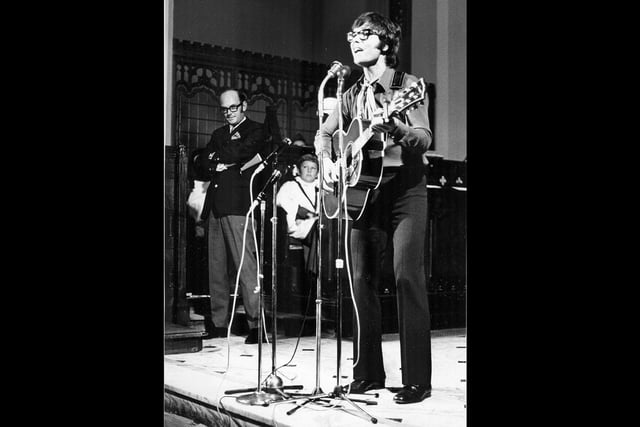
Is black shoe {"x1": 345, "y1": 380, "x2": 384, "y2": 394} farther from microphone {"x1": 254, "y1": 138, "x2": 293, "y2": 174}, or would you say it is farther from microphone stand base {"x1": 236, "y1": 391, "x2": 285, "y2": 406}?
microphone {"x1": 254, "y1": 138, "x2": 293, "y2": 174}

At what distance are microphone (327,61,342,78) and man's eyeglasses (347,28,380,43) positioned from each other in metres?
0.09

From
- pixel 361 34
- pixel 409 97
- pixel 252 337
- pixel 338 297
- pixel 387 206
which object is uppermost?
pixel 361 34

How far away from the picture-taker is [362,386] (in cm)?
285

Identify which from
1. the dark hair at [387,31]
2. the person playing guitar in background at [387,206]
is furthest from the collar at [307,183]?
the dark hair at [387,31]

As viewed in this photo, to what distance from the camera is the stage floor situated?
8.91 feet

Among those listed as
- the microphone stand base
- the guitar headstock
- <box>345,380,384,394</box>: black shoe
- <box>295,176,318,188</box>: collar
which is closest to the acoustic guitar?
the guitar headstock

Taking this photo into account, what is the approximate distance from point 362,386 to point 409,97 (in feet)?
3.31

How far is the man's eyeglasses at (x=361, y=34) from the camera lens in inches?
113

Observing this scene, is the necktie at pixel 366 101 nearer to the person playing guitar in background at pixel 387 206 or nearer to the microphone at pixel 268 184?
the person playing guitar in background at pixel 387 206

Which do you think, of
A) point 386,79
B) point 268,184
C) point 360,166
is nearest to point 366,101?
point 386,79

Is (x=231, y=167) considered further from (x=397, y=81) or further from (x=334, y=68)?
(x=397, y=81)
